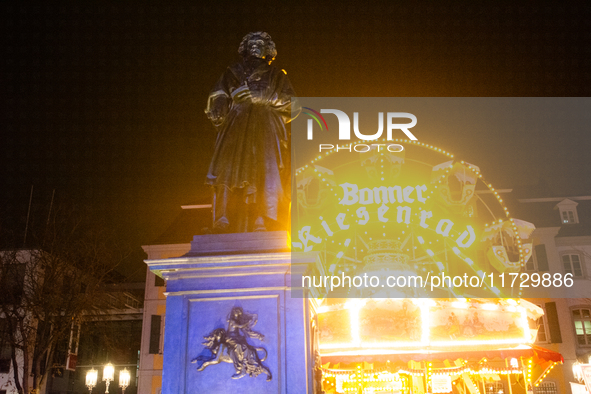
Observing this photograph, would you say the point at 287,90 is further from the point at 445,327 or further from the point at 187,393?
the point at 445,327

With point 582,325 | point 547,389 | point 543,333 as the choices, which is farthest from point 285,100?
point 582,325

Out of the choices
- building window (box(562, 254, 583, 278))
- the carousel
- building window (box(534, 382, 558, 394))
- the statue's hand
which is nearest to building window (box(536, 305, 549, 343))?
building window (box(534, 382, 558, 394))

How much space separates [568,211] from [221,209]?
36.9 m

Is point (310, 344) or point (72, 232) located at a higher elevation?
point (72, 232)

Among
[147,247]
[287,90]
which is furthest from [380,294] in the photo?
[147,247]

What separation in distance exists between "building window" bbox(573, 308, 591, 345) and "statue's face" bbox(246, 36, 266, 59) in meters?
32.5

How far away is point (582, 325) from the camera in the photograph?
1209 inches

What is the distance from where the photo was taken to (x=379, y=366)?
63.8 ft

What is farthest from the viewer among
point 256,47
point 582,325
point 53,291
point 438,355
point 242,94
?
point 582,325

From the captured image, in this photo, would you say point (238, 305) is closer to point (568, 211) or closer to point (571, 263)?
point (571, 263)

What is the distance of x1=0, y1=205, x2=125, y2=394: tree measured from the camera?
71.4 ft

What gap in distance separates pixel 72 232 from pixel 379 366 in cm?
1528

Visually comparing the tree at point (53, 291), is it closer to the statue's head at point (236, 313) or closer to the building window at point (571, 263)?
the statue's head at point (236, 313)

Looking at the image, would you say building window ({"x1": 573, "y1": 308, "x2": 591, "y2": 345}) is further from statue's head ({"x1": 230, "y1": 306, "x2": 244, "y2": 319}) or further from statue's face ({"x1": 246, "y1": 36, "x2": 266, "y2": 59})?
statue's head ({"x1": 230, "y1": 306, "x2": 244, "y2": 319})
